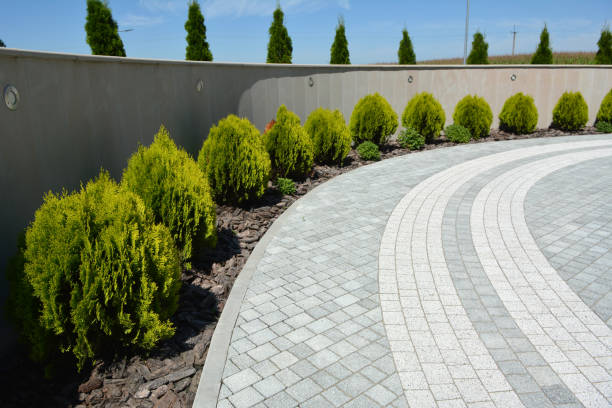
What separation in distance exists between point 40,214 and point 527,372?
417cm

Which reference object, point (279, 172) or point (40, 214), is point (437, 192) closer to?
point (279, 172)

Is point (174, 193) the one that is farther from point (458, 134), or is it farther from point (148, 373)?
point (458, 134)

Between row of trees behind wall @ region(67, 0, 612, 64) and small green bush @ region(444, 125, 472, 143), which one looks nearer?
row of trees behind wall @ region(67, 0, 612, 64)

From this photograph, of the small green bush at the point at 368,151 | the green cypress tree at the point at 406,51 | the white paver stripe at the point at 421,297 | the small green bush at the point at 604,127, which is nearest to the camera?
the white paver stripe at the point at 421,297

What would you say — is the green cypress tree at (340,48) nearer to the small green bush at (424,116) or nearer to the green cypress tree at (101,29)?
the small green bush at (424,116)

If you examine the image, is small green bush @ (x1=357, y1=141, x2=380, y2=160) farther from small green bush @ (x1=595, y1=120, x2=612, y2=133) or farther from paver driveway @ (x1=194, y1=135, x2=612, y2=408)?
small green bush @ (x1=595, y1=120, x2=612, y2=133)

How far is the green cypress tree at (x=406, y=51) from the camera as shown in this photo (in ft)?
82.1

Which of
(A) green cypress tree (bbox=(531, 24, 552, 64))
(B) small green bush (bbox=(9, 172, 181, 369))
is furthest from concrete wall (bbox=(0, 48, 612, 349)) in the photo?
(A) green cypress tree (bbox=(531, 24, 552, 64))

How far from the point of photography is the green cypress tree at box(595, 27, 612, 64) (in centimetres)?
2272

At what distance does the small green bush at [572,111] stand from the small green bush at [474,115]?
3.28 metres

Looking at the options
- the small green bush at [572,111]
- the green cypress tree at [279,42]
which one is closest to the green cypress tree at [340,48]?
the green cypress tree at [279,42]

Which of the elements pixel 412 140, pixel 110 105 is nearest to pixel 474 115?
pixel 412 140

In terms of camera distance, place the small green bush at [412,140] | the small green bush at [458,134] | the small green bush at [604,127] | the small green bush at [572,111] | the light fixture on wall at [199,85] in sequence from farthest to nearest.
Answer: the small green bush at [604,127] → the small green bush at [572,111] → the small green bush at [458,134] → the small green bush at [412,140] → the light fixture on wall at [199,85]

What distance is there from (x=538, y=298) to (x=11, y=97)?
18.7ft
